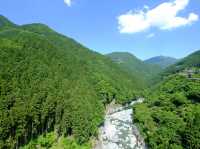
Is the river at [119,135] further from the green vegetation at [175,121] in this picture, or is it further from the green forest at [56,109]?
the green vegetation at [175,121]

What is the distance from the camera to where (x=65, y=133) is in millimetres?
75938

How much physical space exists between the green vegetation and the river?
4022 mm

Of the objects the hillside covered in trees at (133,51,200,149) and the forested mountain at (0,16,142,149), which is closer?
the hillside covered in trees at (133,51,200,149)

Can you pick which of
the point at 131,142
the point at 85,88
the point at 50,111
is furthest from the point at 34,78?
the point at 131,142

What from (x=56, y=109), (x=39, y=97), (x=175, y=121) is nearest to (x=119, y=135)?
(x=56, y=109)

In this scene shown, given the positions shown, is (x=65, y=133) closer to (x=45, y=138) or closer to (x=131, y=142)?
(x=45, y=138)

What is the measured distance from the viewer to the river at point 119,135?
239ft

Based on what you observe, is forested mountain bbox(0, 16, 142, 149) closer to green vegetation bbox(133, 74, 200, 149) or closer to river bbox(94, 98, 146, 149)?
river bbox(94, 98, 146, 149)

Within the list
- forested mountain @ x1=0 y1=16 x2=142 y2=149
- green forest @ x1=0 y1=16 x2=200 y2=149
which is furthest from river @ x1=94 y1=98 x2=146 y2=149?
forested mountain @ x1=0 y1=16 x2=142 y2=149

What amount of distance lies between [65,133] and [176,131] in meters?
32.7

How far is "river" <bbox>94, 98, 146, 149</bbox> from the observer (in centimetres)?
7281

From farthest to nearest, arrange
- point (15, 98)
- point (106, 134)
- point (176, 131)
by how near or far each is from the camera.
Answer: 1. point (106, 134)
2. point (15, 98)
3. point (176, 131)

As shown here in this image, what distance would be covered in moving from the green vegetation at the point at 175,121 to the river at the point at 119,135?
4.02 meters

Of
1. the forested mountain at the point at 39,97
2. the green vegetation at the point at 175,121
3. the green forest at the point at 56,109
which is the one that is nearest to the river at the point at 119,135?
the green forest at the point at 56,109
